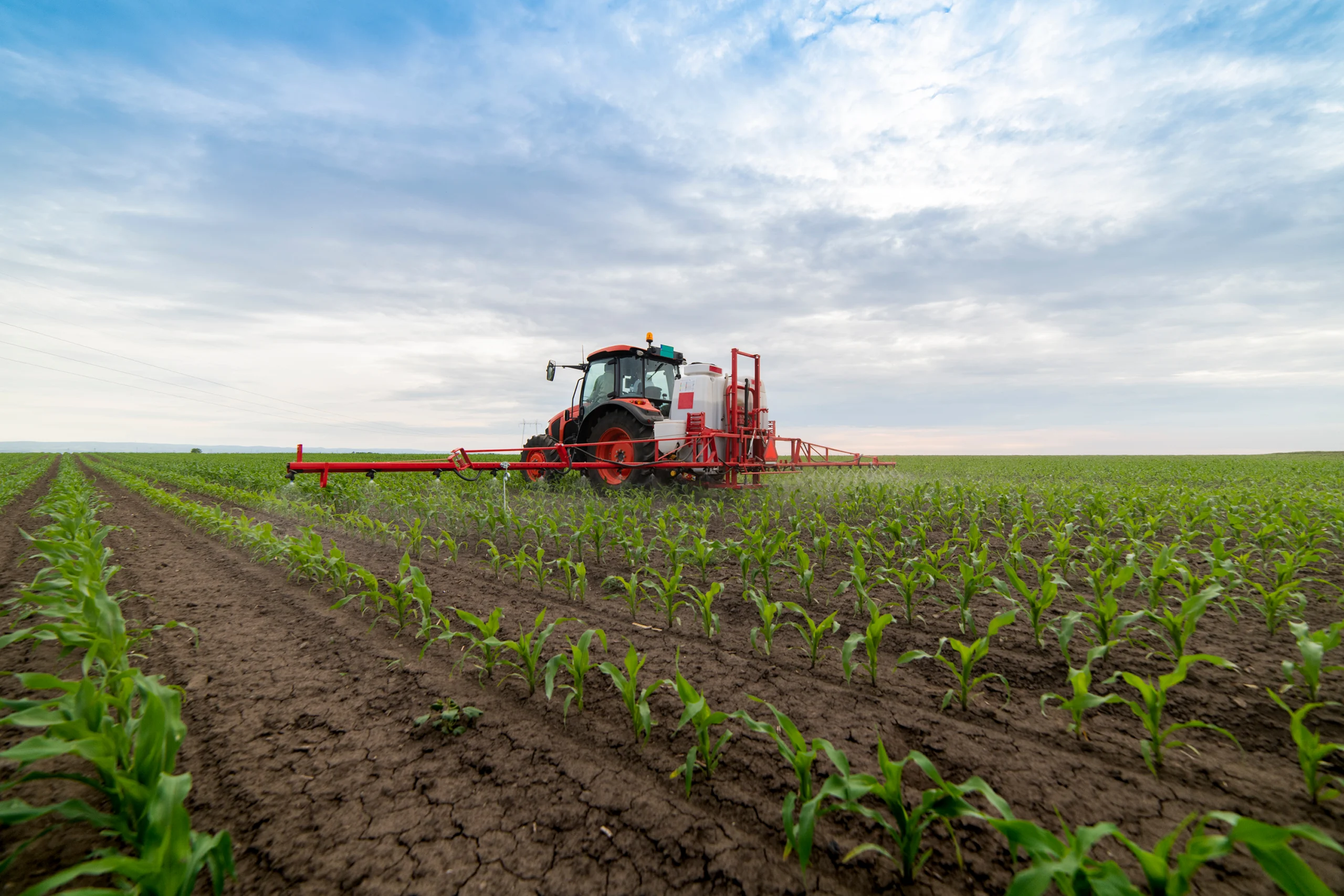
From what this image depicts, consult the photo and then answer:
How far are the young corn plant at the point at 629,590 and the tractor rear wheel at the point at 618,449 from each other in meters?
3.97

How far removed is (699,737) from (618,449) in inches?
294

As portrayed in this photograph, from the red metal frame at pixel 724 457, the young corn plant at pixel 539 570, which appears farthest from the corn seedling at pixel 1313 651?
the red metal frame at pixel 724 457

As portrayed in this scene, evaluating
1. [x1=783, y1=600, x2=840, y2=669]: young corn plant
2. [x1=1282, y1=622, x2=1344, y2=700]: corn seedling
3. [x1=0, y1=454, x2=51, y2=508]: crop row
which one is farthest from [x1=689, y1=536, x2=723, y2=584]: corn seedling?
[x1=0, y1=454, x2=51, y2=508]: crop row

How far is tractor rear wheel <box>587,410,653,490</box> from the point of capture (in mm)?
8852

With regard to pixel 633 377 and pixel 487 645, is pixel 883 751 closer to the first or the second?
pixel 487 645

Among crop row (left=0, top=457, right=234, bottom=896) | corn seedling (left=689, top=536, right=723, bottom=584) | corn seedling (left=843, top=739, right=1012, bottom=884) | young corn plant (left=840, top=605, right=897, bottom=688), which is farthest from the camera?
corn seedling (left=689, top=536, right=723, bottom=584)

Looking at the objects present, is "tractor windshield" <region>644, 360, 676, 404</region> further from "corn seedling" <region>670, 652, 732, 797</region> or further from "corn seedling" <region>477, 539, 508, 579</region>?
"corn seedling" <region>670, 652, 732, 797</region>

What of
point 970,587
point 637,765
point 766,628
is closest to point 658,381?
point 970,587

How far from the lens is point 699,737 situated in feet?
6.57

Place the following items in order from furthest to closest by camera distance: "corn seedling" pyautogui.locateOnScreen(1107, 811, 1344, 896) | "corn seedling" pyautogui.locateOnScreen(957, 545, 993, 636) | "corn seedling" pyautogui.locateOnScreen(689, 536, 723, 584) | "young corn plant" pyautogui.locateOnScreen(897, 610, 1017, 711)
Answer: "corn seedling" pyautogui.locateOnScreen(689, 536, 723, 584)
"corn seedling" pyautogui.locateOnScreen(957, 545, 993, 636)
"young corn plant" pyautogui.locateOnScreen(897, 610, 1017, 711)
"corn seedling" pyautogui.locateOnScreen(1107, 811, 1344, 896)

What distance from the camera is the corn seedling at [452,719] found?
2391mm

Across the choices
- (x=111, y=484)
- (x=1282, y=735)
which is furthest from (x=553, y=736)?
(x=111, y=484)

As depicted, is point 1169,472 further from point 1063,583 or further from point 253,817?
point 253,817

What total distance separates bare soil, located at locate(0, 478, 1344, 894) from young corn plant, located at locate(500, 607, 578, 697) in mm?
90
